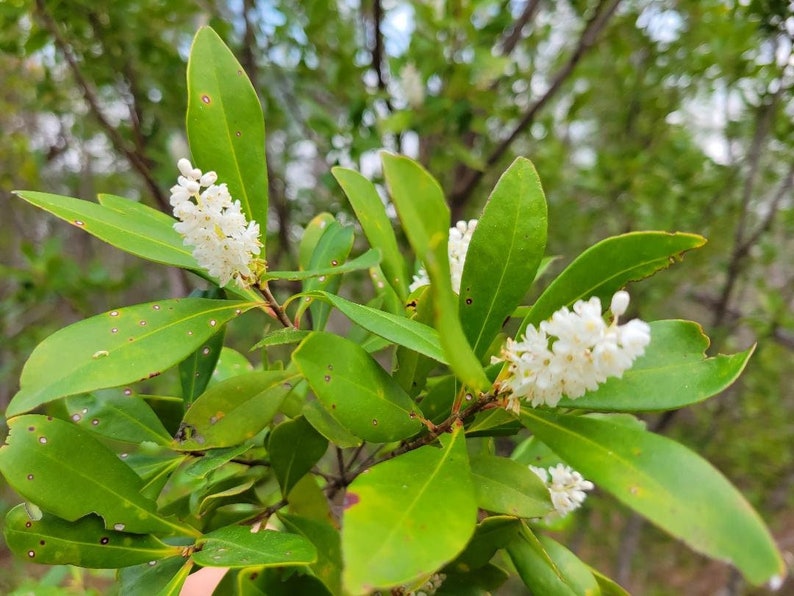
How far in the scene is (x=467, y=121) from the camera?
216 cm

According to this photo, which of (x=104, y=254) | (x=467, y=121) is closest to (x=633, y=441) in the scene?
(x=467, y=121)

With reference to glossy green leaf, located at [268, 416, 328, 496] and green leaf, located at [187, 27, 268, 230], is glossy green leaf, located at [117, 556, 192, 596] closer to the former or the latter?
glossy green leaf, located at [268, 416, 328, 496]

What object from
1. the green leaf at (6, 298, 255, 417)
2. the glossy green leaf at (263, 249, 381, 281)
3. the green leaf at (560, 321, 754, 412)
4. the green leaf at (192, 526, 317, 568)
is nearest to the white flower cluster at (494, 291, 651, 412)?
the green leaf at (560, 321, 754, 412)

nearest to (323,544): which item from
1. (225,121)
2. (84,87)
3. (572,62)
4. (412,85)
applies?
(225,121)

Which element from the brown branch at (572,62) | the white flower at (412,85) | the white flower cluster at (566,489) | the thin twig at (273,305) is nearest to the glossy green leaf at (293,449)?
the thin twig at (273,305)

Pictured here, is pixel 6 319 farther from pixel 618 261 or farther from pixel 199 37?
pixel 618 261

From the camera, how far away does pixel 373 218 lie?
81 centimetres

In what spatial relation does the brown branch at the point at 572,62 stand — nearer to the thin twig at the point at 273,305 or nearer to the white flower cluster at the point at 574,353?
the thin twig at the point at 273,305

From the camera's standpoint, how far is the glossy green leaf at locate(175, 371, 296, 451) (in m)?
0.78

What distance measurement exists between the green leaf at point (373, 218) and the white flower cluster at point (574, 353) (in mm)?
243

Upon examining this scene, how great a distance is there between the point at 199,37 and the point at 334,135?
1.38 meters

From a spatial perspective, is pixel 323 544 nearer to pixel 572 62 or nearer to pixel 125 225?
pixel 125 225

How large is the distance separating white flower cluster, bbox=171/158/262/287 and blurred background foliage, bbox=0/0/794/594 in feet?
4.11

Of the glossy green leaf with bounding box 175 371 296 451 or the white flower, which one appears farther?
the white flower
